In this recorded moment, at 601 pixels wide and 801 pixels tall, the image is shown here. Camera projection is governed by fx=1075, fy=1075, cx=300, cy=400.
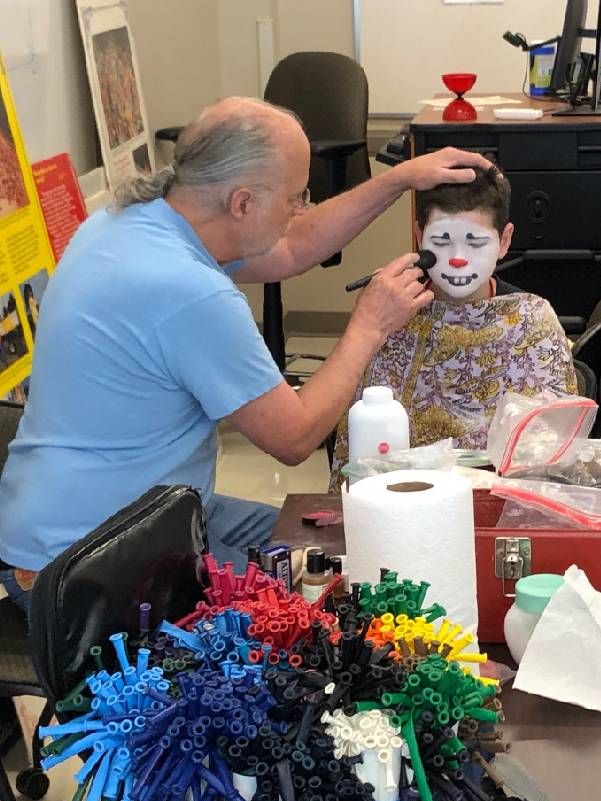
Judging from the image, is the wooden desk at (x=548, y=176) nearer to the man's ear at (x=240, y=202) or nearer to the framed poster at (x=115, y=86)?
the framed poster at (x=115, y=86)

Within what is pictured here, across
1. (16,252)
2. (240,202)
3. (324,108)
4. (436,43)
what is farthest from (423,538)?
(436,43)

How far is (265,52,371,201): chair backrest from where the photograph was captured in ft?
12.4

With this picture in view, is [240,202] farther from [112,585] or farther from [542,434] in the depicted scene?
[112,585]

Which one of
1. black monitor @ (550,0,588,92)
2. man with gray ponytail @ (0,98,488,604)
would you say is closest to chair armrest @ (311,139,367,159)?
black monitor @ (550,0,588,92)

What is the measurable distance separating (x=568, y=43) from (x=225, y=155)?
203cm

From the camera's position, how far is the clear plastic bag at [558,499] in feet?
4.10

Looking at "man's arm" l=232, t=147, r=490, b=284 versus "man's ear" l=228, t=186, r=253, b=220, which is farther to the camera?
"man's arm" l=232, t=147, r=490, b=284

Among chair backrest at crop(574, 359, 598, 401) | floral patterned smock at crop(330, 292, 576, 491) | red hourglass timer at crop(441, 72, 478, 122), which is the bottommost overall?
chair backrest at crop(574, 359, 598, 401)

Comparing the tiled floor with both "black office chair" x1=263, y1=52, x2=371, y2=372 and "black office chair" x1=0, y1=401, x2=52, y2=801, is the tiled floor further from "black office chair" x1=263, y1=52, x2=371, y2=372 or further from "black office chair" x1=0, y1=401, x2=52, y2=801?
"black office chair" x1=0, y1=401, x2=52, y2=801

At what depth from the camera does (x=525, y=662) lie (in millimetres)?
1104

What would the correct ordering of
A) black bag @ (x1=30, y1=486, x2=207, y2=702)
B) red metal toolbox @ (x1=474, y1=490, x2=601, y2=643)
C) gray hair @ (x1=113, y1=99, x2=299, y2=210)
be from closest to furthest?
black bag @ (x1=30, y1=486, x2=207, y2=702) → red metal toolbox @ (x1=474, y1=490, x2=601, y2=643) → gray hair @ (x1=113, y1=99, x2=299, y2=210)

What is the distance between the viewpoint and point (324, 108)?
382 cm

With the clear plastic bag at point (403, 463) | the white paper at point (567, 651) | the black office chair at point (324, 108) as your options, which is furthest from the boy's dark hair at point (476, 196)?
the black office chair at point (324, 108)

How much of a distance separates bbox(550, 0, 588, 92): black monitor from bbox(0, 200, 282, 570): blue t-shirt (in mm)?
Result: 2001
